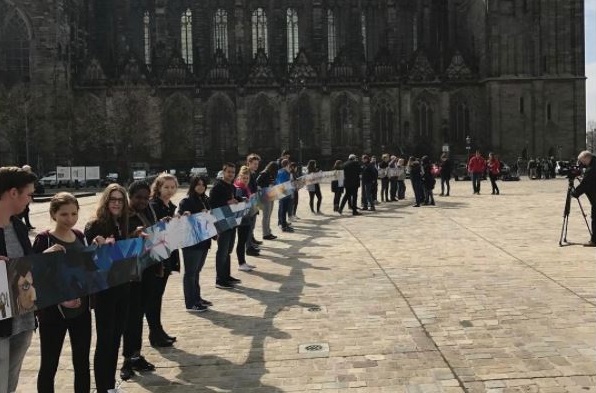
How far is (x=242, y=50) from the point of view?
59.9 meters

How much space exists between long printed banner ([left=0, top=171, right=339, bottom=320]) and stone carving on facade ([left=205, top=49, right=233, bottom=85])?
50.2 metres

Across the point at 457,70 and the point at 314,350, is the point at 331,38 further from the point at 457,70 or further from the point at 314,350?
the point at 314,350

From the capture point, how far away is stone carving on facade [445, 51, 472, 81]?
57.0m

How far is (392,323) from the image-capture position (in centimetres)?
781

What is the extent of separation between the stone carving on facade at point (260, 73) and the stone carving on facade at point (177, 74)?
5.11 m

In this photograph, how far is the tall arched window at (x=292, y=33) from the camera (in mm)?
61688

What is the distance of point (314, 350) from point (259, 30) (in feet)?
188

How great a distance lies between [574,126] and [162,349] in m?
54.5

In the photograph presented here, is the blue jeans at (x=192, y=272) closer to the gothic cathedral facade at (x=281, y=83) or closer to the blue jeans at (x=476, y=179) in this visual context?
the blue jeans at (x=476, y=179)

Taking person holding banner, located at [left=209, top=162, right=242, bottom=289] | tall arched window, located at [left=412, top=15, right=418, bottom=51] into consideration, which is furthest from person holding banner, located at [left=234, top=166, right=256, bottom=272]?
tall arched window, located at [left=412, top=15, right=418, bottom=51]

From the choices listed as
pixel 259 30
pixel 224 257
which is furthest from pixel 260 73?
pixel 224 257

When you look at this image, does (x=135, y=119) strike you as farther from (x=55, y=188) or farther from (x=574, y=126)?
(x=574, y=126)

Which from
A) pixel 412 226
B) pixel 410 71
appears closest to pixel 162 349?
pixel 412 226

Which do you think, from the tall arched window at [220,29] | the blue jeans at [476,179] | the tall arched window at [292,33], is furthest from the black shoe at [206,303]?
the tall arched window at [220,29]
